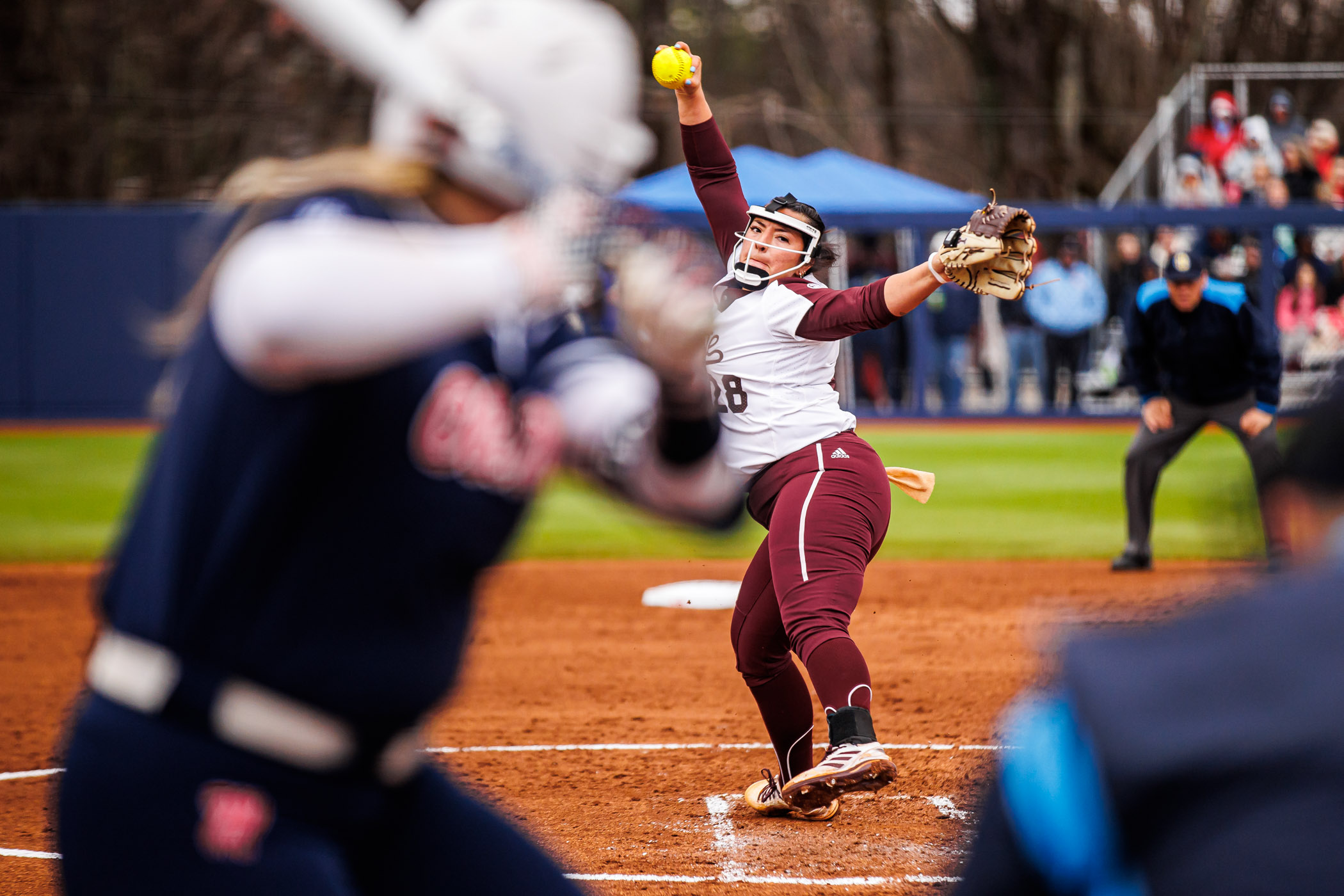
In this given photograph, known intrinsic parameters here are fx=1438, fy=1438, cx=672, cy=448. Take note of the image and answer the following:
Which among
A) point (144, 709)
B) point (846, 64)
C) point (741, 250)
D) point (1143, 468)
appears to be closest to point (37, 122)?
point (846, 64)

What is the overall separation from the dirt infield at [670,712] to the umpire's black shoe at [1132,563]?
163 mm

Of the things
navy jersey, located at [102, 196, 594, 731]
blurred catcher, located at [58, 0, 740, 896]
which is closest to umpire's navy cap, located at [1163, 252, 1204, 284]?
blurred catcher, located at [58, 0, 740, 896]

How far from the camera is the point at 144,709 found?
1892 mm

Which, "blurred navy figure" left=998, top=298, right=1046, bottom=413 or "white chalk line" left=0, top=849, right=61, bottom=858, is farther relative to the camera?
"blurred navy figure" left=998, top=298, right=1046, bottom=413

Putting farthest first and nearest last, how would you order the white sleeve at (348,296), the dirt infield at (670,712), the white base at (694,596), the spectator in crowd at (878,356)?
the spectator in crowd at (878,356)
the white base at (694,596)
the dirt infield at (670,712)
the white sleeve at (348,296)

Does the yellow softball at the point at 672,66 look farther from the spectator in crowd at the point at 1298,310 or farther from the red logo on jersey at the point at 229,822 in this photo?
the spectator in crowd at the point at 1298,310

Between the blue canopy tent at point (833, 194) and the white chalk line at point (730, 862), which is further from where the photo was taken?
the blue canopy tent at point (833, 194)

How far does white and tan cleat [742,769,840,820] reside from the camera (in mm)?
5242

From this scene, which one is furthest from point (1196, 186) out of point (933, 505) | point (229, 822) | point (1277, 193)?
point (229, 822)

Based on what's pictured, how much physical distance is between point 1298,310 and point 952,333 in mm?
4460

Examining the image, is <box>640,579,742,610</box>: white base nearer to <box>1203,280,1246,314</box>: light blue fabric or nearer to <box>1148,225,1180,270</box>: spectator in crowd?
<box>1203,280,1246,314</box>: light blue fabric

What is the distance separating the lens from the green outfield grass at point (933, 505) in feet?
38.4

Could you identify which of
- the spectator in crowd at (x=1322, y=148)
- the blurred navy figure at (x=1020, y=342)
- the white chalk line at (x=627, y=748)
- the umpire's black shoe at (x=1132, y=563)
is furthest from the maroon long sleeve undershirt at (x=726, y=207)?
the spectator in crowd at (x=1322, y=148)

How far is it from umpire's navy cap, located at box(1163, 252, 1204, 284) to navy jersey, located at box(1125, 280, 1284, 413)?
0.51ft
